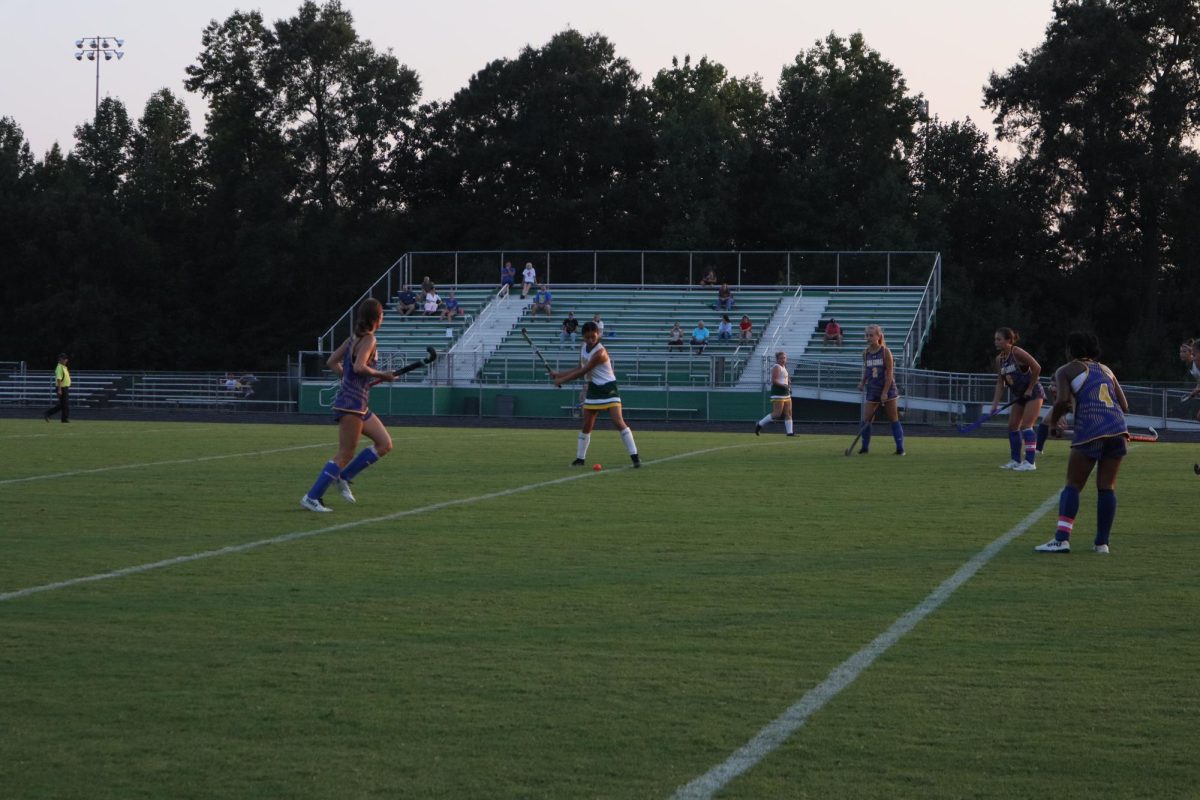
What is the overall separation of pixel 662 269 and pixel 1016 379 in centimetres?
2939

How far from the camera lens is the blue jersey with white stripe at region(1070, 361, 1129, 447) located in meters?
11.0

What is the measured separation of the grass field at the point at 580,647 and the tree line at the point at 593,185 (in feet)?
141

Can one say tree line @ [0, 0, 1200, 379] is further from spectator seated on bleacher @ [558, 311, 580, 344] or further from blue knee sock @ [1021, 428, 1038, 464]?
blue knee sock @ [1021, 428, 1038, 464]

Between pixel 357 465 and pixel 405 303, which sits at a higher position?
pixel 405 303

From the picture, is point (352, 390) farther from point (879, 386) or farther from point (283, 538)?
point (879, 386)

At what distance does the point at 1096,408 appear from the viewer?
11102mm

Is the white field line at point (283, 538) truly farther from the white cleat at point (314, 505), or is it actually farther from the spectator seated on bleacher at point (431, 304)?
the spectator seated on bleacher at point (431, 304)

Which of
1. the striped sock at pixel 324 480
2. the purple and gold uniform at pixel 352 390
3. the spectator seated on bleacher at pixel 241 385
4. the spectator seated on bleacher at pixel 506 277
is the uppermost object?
the spectator seated on bleacher at pixel 506 277

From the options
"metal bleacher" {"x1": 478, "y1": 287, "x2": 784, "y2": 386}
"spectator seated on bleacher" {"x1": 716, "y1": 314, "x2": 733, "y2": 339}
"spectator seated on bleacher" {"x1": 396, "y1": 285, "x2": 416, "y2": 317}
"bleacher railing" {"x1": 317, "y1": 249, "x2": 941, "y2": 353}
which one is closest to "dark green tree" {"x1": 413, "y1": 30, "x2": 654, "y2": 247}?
"bleacher railing" {"x1": 317, "y1": 249, "x2": 941, "y2": 353}

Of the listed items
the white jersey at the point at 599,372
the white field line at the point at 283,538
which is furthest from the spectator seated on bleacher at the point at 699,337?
the white field line at the point at 283,538

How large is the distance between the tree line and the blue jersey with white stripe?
4325 cm

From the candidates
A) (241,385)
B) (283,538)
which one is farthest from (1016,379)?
(241,385)

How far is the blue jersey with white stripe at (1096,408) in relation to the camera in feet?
36.2

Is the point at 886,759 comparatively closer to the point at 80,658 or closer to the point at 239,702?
the point at 239,702
